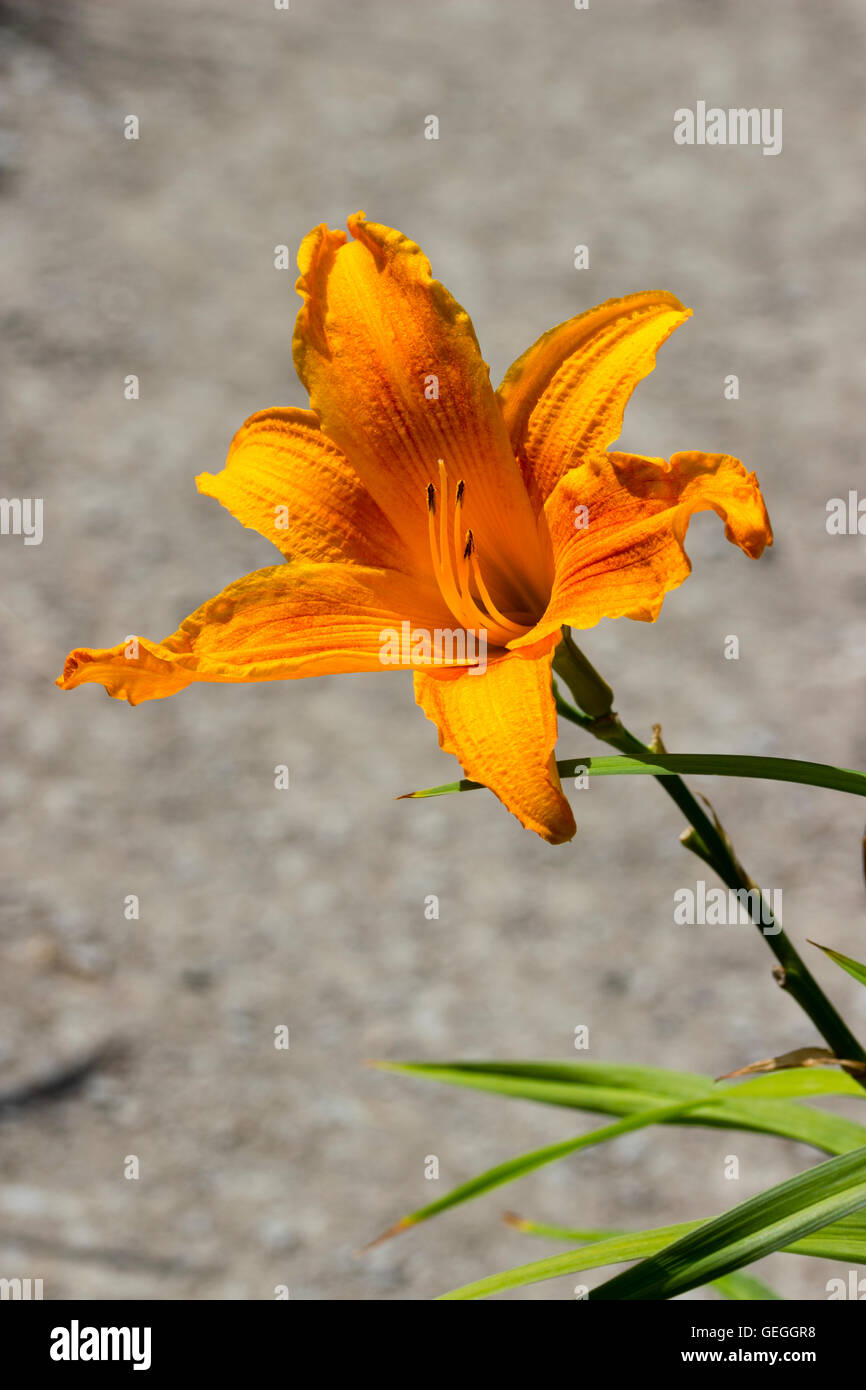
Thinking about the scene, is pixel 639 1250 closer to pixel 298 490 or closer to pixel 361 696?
pixel 298 490

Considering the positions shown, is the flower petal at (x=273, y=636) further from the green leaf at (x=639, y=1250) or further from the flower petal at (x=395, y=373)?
the green leaf at (x=639, y=1250)

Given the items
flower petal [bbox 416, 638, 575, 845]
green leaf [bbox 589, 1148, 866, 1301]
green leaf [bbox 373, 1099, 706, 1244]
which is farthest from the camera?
green leaf [bbox 373, 1099, 706, 1244]

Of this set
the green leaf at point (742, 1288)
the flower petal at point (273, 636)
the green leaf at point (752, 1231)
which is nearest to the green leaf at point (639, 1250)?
the green leaf at point (752, 1231)

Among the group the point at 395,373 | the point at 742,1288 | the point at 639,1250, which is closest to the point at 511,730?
the point at 395,373

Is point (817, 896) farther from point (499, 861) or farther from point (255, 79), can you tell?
point (255, 79)

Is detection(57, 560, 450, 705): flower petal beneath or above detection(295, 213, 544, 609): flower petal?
beneath

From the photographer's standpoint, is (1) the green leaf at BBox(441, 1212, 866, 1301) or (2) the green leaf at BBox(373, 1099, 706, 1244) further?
(2) the green leaf at BBox(373, 1099, 706, 1244)

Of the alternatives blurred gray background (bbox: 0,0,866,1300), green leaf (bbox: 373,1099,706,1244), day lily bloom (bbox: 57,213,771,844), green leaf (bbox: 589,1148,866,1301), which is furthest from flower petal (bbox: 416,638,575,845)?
blurred gray background (bbox: 0,0,866,1300)

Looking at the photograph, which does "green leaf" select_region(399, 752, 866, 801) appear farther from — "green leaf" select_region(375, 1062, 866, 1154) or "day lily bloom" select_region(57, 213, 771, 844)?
"green leaf" select_region(375, 1062, 866, 1154)

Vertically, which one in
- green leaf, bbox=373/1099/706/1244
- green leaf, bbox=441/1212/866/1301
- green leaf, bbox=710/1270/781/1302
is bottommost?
green leaf, bbox=710/1270/781/1302
